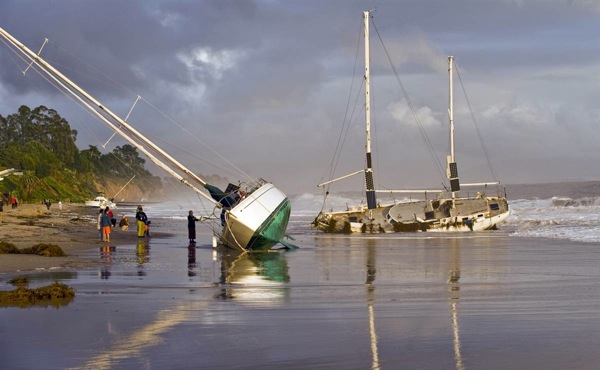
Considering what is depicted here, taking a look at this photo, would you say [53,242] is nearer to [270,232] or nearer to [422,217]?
[270,232]

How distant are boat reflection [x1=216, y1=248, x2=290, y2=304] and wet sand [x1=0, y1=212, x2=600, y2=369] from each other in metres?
0.06

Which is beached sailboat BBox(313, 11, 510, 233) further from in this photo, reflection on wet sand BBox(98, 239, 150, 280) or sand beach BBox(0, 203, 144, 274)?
reflection on wet sand BBox(98, 239, 150, 280)

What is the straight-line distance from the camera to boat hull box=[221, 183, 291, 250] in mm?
31000

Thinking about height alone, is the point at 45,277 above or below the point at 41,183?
below

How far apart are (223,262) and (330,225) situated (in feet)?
82.9

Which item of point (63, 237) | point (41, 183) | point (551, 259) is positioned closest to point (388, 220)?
point (63, 237)

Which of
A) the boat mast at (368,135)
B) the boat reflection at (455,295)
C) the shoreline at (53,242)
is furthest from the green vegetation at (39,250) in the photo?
the boat mast at (368,135)

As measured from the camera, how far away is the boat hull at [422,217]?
5181 centimetres

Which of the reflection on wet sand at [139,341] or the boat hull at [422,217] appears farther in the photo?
the boat hull at [422,217]

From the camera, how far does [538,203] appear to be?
97.8 meters

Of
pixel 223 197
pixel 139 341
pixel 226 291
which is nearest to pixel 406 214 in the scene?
pixel 223 197

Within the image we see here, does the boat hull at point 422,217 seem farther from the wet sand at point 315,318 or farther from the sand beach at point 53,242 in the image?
the wet sand at point 315,318

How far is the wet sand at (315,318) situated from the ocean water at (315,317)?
0.02m

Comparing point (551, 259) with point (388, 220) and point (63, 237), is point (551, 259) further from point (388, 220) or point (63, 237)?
point (388, 220)
